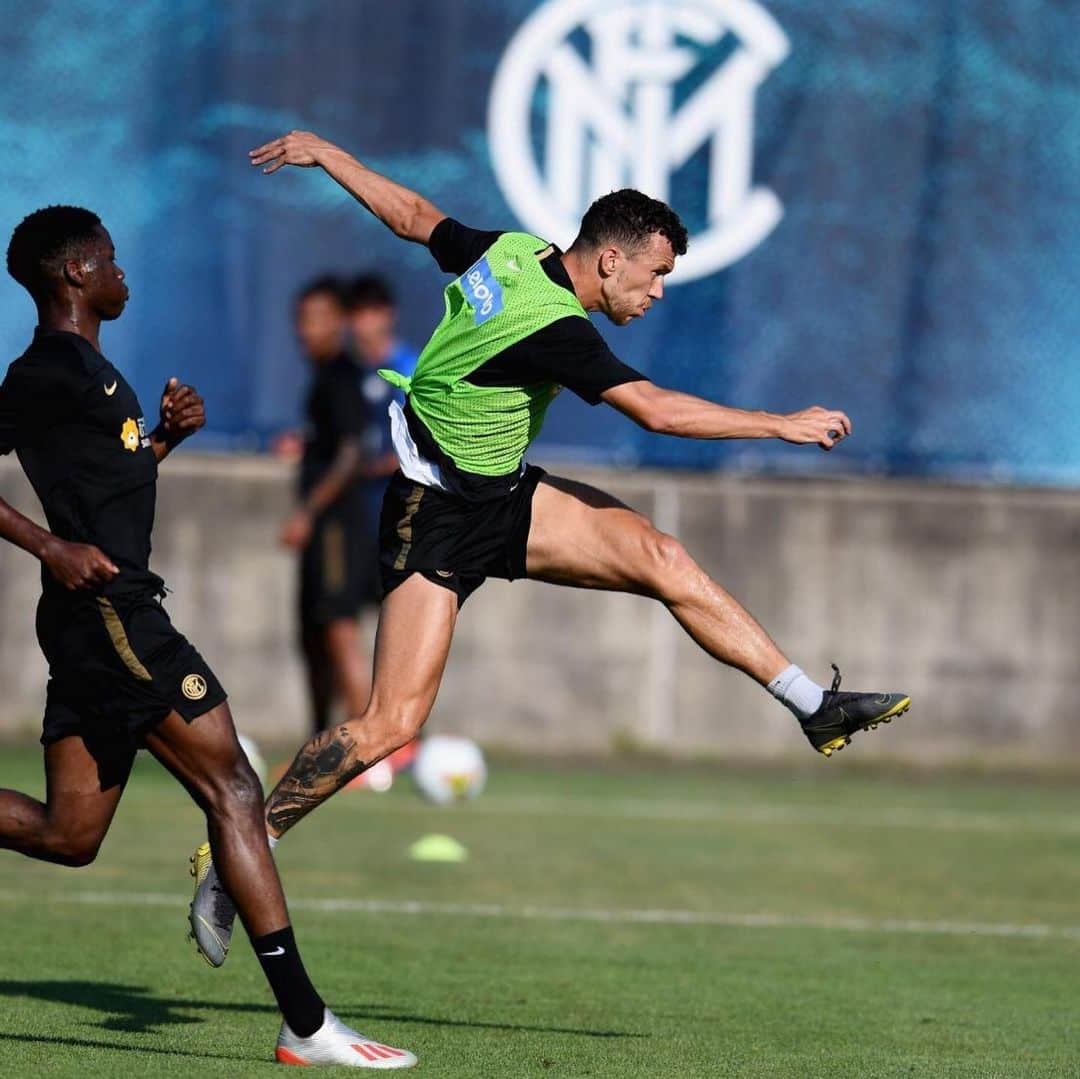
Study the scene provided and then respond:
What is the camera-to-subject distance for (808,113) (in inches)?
569

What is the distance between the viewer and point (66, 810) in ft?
19.0

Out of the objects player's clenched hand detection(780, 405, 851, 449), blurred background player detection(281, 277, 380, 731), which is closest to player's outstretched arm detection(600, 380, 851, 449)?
player's clenched hand detection(780, 405, 851, 449)

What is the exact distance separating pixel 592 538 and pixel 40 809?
1.99m

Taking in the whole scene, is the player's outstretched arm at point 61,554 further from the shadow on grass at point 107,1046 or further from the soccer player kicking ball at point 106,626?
the shadow on grass at point 107,1046

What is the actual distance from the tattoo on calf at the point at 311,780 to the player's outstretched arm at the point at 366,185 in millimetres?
1671

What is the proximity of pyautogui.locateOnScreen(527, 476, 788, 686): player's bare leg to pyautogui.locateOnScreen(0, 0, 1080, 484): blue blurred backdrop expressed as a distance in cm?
742

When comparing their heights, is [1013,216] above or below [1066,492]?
above

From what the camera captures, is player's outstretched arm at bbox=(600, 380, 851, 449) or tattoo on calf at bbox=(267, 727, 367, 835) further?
tattoo on calf at bbox=(267, 727, 367, 835)

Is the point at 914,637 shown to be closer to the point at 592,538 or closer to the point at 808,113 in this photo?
the point at 808,113

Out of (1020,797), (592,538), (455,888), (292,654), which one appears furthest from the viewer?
(292,654)

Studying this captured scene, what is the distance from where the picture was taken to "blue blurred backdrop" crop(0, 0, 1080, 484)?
47.1 feet

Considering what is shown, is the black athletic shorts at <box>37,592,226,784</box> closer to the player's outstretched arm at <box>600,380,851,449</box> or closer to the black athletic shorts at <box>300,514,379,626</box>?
the player's outstretched arm at <box>600,380,851,449</box>

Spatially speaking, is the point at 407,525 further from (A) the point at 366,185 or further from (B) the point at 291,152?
(B) the point at 291,152

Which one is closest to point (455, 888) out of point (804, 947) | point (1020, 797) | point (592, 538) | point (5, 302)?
point (804, 947)
